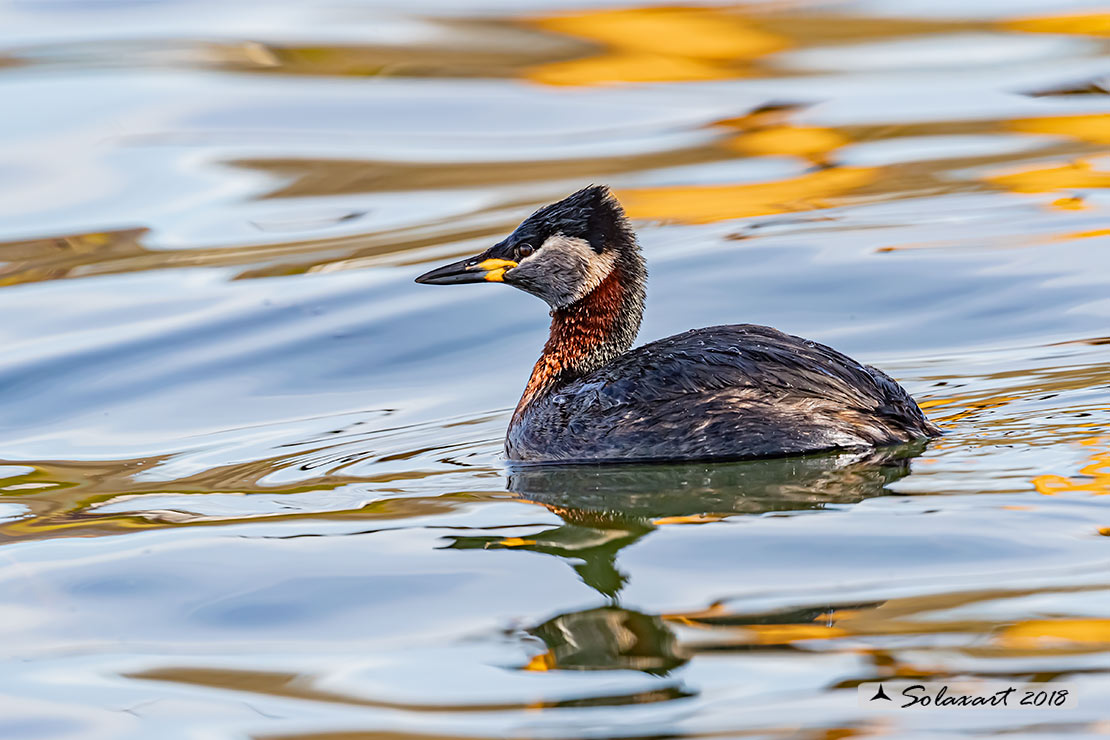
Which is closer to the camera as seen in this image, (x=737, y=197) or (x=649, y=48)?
(x=737, y=197)

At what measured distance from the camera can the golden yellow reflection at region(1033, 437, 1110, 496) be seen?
604cm

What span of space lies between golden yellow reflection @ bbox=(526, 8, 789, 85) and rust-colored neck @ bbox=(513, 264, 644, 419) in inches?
299

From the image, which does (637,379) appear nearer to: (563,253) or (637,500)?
(637,500)

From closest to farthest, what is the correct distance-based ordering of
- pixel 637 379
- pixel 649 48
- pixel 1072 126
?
1. pixel 637 379
2. pixel 1072 126
3. pixel 649 48

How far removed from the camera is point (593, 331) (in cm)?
771

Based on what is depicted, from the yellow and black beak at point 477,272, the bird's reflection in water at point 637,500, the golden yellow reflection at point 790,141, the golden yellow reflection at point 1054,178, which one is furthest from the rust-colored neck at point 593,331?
the golden yellow reflection at point 790,141

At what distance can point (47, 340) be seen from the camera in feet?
34.6

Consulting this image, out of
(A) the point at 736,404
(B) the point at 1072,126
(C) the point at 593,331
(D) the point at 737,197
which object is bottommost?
(A) the point at 736,404

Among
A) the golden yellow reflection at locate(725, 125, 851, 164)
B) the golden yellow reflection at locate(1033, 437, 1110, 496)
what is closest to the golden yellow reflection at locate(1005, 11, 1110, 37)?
the golden yellow reflection at locate(725, 125, 851, 164)

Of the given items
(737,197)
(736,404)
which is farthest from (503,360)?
(737,197)

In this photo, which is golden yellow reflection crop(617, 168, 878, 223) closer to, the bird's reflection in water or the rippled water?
the rippled water

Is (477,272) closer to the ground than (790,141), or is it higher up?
closer to the ground

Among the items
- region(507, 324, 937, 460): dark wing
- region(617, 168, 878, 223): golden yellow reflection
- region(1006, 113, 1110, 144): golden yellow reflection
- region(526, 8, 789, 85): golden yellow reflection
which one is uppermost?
region(526, 8, 789, 85): golden yellow reflection

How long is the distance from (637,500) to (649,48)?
9195 mm
